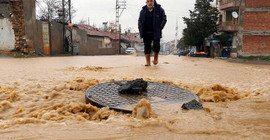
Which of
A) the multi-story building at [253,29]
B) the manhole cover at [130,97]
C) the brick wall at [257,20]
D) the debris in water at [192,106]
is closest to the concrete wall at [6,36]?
the manhole cover at [130,97]

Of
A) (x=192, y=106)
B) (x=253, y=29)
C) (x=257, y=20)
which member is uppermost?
(x=257, y=20)

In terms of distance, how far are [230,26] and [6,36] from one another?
21.0 metres

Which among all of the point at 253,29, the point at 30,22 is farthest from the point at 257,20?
the point at 30,22

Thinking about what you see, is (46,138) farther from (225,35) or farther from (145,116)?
(225,35)

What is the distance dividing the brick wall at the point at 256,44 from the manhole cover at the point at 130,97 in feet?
67.9

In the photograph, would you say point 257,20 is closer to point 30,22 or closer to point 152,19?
point 152,19

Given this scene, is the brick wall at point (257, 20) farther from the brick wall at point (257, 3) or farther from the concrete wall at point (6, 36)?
the concrete wall at point (6, 36)

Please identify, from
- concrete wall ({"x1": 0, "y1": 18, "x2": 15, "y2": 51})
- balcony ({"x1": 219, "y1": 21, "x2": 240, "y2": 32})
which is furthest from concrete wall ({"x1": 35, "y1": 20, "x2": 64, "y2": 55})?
balcony ({"x1": 219, "y1": 21, "x2": 240, "y2": 32})

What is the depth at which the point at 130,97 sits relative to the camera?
2027 millimetres

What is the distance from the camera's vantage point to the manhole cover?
1794 mm

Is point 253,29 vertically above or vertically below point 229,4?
below

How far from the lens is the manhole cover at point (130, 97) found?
179 centimetres

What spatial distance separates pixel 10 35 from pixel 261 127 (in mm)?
13985

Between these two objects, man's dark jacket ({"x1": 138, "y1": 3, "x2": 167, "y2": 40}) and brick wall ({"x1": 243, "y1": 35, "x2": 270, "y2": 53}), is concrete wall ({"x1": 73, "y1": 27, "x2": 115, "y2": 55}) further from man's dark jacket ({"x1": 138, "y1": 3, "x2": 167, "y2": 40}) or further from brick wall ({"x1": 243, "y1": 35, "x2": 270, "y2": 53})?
man's dark jacket ({"x1": 138, "y1": 3, "x2": 167, "y2": 40})
